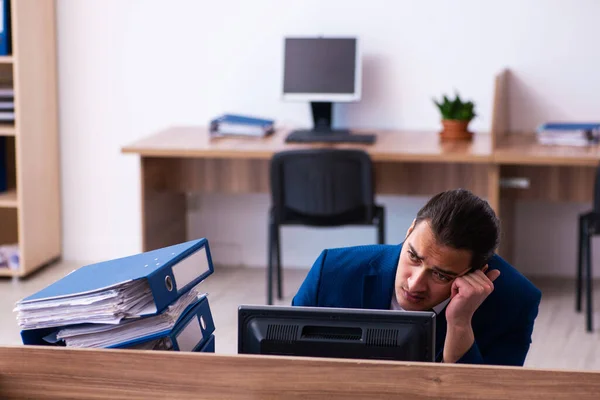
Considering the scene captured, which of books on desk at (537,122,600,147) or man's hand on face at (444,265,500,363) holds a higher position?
books on desk at (537,122,600,147)

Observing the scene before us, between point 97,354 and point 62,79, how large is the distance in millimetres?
3614

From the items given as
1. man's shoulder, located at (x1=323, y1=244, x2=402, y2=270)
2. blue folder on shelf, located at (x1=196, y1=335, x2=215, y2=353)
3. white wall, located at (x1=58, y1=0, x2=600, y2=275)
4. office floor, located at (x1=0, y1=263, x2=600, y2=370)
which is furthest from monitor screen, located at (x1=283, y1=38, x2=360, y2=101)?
blue folder on shelf, located at (x1=196, y1=335, x2=215, y2=353)

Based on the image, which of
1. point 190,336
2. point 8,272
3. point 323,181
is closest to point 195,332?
point 190,336

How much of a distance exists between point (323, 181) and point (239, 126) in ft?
2.17

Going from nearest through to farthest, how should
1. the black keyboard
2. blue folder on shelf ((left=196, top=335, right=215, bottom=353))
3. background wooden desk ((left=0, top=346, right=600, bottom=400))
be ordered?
1. background wooden desk ((left=0, top=346, right=600, bottom=400))
2. blue folder on shelf ((left=196, top=335, right=215, bottom=353))
3. the black keyboard

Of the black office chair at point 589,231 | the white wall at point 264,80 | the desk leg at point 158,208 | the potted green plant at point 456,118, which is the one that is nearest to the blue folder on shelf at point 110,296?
the black office chair at point 589,231

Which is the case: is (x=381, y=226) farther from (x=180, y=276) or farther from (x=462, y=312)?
(x=180, y=276)

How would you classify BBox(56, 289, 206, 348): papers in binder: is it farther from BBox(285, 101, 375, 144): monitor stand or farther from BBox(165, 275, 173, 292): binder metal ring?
BBox(285, 101, 375, 144): monitor stand

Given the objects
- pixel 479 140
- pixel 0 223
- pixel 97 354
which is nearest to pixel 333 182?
pixel 479 140

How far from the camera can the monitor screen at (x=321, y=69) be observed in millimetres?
4410

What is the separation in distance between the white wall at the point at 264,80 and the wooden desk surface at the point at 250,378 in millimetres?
3339

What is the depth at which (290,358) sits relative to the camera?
4.39ft

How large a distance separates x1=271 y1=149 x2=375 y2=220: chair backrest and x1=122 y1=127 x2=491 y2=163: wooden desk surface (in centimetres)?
13

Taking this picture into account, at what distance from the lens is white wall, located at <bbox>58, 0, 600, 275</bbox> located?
14.5 ft
